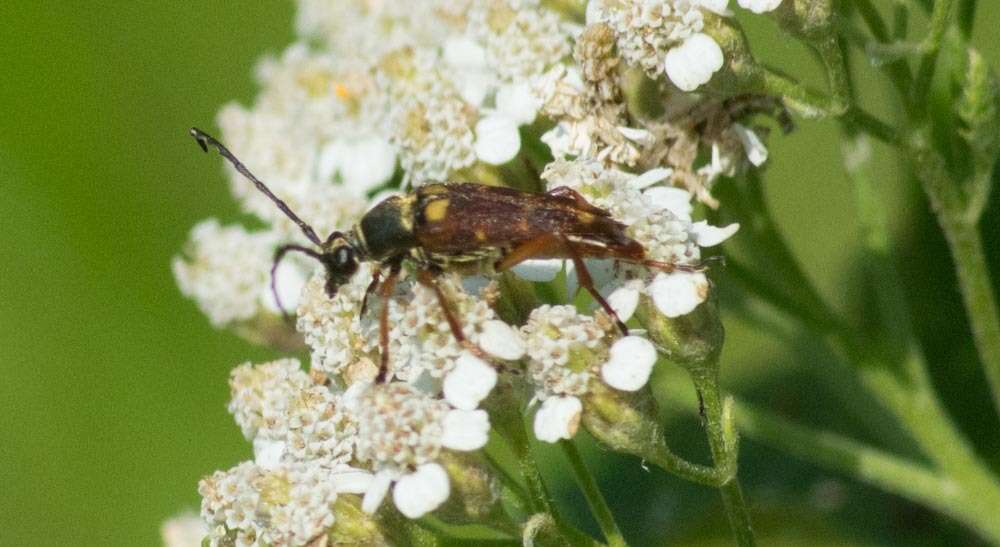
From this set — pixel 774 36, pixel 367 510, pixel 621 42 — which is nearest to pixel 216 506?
pixel 367 510

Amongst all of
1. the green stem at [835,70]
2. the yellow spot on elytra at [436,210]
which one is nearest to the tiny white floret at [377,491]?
the yellow spot on elytra at [436,210]

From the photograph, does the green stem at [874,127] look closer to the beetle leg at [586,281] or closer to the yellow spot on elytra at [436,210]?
the beetle leg at [586,281]

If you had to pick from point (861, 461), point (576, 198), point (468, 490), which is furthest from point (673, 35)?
point (861, 461)

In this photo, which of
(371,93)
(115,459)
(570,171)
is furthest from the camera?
(115,459)

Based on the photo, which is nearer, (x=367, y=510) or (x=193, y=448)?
(x=367, y=510)

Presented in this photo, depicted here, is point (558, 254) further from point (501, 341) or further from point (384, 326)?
point (384, 326)

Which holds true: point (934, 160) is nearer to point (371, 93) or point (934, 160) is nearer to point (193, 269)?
point (371, 93)
